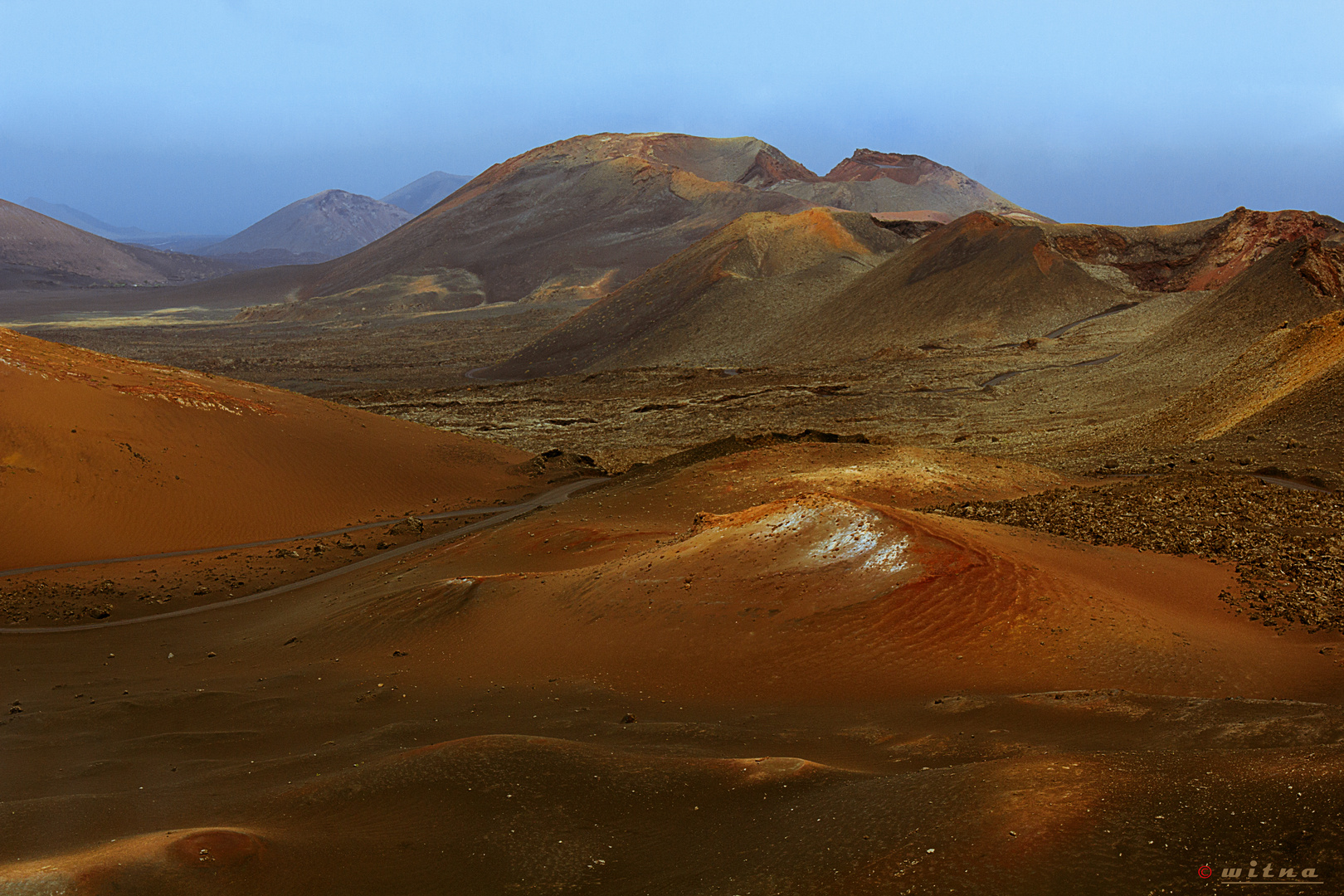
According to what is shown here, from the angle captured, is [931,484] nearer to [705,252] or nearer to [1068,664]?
[1068,664]

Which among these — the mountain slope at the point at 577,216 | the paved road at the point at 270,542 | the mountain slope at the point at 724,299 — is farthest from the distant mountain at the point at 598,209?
the paved road at the point at 270,542

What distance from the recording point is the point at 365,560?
16141 mm

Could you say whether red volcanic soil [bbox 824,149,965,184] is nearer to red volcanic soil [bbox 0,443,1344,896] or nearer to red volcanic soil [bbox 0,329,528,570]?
red volcanic soil [bbox 0,329,528,570]

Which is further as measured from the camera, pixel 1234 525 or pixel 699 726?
pixel 1234 525

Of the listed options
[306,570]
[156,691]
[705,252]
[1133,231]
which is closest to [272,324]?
[705,252]

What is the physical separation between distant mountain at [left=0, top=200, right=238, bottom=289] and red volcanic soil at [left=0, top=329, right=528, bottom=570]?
117m

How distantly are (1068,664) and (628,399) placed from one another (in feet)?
98.2

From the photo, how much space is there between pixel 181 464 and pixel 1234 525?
58.9 feet

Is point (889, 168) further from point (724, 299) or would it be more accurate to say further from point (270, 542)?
point (270, 542)

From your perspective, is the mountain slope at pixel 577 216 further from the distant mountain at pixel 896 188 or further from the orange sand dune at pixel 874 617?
the orange sand dune at pixel 874 617

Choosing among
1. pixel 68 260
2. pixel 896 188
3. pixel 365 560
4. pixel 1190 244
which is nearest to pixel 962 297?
pixel 1190 244

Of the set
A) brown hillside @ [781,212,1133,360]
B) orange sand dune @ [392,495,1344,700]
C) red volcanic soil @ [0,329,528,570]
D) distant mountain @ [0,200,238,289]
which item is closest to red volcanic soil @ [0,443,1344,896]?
orange sand dune @ [392,495,1344,700]

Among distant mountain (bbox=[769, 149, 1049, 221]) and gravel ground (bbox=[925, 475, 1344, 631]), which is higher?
distant mountain (bbox=[769, 149, 1049, 221])

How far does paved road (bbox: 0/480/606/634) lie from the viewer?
12.4m
